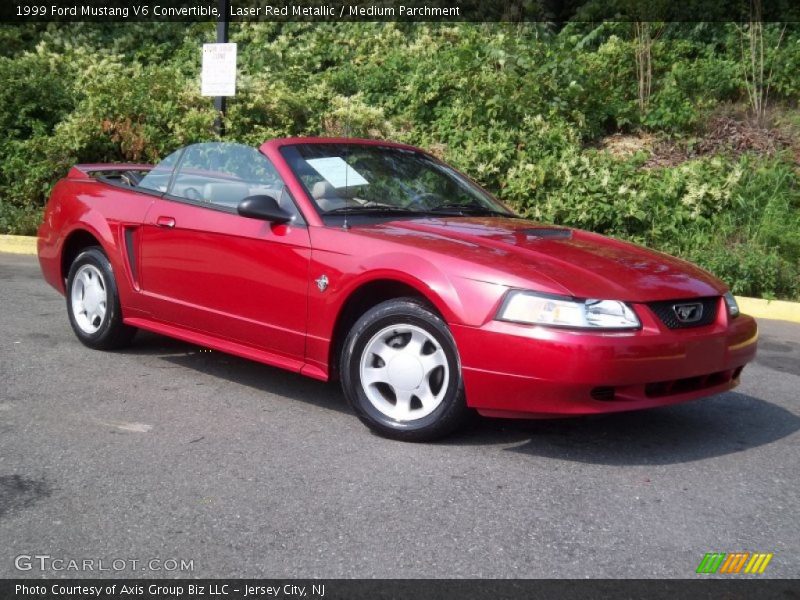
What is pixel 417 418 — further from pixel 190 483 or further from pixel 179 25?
pixel 179 25

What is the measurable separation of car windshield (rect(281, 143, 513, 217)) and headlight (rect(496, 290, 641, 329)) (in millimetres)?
1248

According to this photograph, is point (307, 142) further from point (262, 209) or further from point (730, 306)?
point (730, 306)

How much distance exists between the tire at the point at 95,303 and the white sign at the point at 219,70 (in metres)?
5.64

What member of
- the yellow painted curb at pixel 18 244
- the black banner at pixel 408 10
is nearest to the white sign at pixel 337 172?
the yellow painted curb at pixel 18 244

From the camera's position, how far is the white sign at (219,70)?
11750 mm

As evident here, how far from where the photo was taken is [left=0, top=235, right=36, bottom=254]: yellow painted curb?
11.5m

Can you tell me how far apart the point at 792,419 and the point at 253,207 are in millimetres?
3055

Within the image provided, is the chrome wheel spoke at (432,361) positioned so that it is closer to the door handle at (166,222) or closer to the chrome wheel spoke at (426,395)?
the chrome wheel spoke at (426,395)

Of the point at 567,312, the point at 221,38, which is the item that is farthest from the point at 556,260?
the point at 221,38

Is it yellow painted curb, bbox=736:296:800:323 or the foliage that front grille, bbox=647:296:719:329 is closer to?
yellow painted curb, bbox=736:296:800:323

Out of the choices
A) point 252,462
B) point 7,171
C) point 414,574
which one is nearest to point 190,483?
point 252,462
